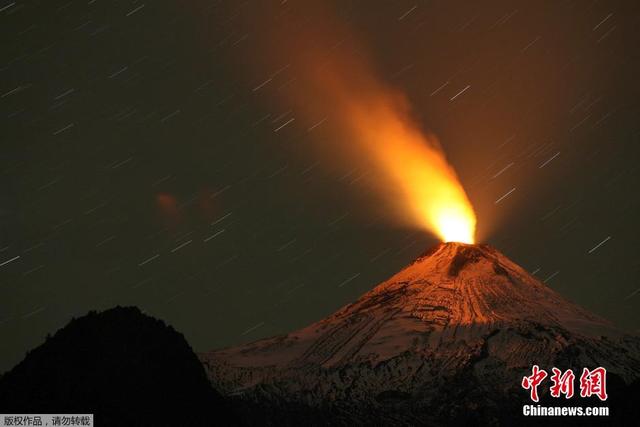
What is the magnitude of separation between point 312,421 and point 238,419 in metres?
60.6

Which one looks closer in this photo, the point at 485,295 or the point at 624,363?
the point at 624,363

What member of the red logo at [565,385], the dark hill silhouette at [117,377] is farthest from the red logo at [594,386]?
the dark hill silhouette at [117,377]

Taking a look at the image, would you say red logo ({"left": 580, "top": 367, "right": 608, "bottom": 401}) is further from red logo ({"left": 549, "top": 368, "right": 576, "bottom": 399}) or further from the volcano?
the volcano

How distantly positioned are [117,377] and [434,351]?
81.2 meters

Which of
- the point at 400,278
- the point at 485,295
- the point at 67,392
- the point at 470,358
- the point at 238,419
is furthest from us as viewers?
the point at 400,278

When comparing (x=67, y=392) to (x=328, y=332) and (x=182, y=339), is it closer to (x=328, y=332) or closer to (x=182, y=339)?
(x=182, y=339)

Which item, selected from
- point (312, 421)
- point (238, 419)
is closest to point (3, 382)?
point (238, 419)

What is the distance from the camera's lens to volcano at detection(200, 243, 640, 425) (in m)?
114

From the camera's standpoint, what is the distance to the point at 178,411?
52125 millimetres

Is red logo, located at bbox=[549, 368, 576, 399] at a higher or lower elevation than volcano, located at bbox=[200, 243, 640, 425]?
lower

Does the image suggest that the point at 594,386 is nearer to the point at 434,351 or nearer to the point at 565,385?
the point at 565,385

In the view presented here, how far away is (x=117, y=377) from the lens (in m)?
51.0

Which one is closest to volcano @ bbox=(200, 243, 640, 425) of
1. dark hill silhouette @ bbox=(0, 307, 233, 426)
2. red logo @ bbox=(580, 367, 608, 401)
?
red logo @ bbox=(580, 367, 608, 401)

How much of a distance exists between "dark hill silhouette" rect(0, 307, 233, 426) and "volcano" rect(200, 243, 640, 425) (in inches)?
2138
